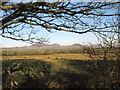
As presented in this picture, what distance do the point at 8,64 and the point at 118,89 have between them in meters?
3.36

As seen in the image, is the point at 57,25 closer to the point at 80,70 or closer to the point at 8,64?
the point at 80,70

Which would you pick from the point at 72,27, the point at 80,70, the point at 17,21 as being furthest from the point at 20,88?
the point at 72,27

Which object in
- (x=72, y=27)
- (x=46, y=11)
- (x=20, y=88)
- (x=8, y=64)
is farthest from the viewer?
(x=8, y=64)

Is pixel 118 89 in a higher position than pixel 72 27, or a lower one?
lower

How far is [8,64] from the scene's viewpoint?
4762 millimetres

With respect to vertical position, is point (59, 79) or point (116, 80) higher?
point (116, 80)

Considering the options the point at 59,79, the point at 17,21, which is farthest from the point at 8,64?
the point at 17,21

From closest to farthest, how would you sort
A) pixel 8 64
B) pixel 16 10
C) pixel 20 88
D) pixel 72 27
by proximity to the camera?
pixel 16 10
pixel 72 27
pixel 20 88
pixel 8 64

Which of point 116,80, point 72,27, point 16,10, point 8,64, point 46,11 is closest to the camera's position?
point 16,10

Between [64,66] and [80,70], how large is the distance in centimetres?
55

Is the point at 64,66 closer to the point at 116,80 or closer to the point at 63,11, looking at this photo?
the point at 116,80

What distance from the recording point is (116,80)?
9.57 feet

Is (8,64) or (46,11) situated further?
(8,64)

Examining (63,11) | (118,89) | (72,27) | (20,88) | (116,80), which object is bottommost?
(20,88)
